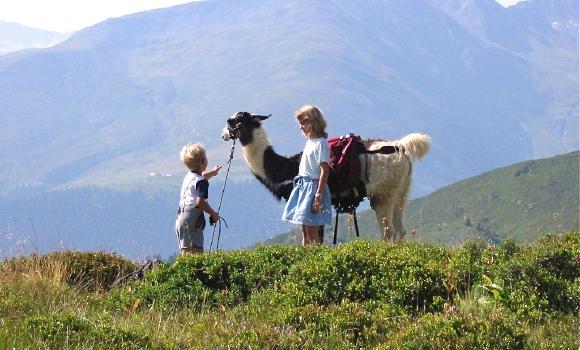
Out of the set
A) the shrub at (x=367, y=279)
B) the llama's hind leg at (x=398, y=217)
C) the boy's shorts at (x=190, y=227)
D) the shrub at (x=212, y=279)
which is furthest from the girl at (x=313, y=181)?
the shrub at (x=367, y=279)

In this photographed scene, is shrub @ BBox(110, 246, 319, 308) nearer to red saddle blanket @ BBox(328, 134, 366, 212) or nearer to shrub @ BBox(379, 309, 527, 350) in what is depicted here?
shrub @ BBox(379, 309, 527, 350)

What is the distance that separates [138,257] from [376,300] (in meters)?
5.00

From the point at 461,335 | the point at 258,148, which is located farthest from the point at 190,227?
the point at 461,335

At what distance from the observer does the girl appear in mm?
11570

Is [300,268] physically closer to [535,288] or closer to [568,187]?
[535,288]

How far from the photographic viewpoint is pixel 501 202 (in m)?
144

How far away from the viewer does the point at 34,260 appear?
10289mm

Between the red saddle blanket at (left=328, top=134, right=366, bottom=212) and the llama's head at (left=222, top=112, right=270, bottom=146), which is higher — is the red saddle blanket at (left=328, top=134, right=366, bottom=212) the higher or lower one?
the lower one

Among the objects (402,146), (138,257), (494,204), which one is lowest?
(494,204)

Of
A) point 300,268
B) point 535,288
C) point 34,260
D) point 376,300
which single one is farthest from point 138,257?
point 535,288

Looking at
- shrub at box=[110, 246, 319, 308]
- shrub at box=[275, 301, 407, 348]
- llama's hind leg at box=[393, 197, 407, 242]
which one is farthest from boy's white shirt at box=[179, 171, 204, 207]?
llama's hind leg at box=[393, 197, 407, 242]

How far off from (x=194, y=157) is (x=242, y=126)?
11.9 ft

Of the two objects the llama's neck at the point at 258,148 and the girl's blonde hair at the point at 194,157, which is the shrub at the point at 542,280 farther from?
the llama's neck at the point at 258,148

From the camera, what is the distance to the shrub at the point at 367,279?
7957 millimetres
